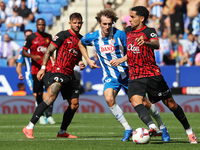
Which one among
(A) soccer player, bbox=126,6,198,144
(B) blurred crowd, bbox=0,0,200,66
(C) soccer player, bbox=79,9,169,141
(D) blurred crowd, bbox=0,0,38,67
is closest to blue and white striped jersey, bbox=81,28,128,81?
(C) soccer player, bbox=79,9,169,141

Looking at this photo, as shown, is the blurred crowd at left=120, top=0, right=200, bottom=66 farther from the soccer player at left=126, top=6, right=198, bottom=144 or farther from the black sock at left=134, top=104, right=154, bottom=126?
the black sock at left=134, top=104, right=154, bottom=126

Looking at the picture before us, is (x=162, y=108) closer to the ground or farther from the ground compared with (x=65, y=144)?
closer to the ground

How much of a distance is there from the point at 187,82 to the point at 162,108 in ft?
6.87

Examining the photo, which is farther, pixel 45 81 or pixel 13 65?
pixel 13 65

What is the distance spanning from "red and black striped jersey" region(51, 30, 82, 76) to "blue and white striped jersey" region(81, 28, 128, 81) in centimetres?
49

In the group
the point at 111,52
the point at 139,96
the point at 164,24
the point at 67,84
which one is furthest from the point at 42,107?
the point at 164,24

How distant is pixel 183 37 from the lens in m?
18.3

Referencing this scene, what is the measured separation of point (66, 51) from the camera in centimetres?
750

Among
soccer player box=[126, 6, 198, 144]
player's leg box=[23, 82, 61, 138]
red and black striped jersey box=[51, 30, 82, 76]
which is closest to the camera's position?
soccer player box=[126, 6, 198, 144]

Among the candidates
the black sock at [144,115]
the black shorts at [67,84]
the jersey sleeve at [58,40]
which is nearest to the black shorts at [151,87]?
the black sock at [144,115]

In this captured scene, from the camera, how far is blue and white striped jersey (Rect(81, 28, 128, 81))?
7000 millimetres

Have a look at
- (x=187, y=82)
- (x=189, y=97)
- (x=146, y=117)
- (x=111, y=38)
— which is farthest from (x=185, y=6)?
(x=146, y=117)

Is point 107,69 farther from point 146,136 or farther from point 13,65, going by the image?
point 13,65

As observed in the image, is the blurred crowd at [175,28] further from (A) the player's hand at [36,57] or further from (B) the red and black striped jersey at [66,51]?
(B) the red and black striped jersey at [66,51]
